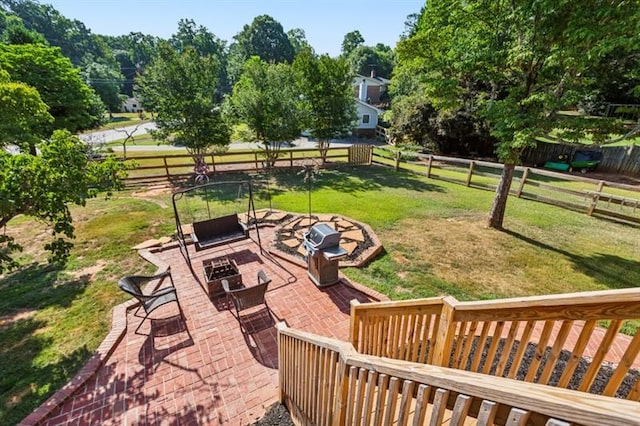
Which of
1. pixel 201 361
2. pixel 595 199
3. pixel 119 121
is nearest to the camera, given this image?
pixel 201 361

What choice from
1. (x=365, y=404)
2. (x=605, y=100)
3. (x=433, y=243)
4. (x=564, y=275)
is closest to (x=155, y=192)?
(x=433, y=243)

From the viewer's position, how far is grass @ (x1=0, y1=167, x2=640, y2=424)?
4133 mm

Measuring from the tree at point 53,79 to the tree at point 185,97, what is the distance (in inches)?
108

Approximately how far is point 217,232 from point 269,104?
335 inches

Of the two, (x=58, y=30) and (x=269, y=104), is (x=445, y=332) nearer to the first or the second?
(x=269, y=104)

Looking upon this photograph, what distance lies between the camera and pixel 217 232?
6.49 m

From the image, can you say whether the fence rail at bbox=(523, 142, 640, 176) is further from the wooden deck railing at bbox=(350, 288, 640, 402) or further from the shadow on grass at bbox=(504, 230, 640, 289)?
the wooden deck railing at bbox=(350, 288, 640, 402)

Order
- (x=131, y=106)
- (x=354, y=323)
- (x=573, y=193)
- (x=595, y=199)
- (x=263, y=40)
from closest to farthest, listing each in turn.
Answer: (x=354, y=323)
(x=595, y=199)
(x=573, y=193)
(x=131, y=106)
(x=263, y=40)

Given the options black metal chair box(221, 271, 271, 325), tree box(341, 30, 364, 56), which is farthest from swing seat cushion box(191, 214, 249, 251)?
tree box(341, 30, 364, 56)

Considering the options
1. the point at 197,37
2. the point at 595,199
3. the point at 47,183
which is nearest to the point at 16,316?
the point at 47,183

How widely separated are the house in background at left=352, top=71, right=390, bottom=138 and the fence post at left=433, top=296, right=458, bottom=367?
25231 millimetres

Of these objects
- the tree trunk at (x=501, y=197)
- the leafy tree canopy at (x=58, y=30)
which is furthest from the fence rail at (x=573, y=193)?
the leafy tree canopy at (x=58, y=30)

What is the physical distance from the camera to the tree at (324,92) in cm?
1449

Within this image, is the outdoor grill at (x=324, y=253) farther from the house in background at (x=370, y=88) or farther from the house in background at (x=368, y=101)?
the house in background at (x=370, y=88)
